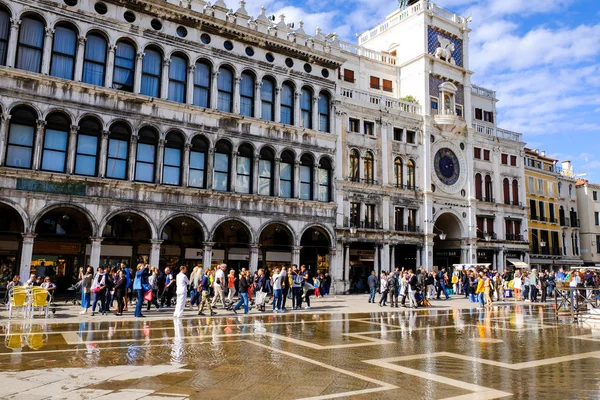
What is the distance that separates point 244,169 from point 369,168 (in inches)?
428

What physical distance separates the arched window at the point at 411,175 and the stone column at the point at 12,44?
89.5 ft

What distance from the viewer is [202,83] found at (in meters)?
28.3

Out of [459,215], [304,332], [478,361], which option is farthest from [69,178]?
[459,215]

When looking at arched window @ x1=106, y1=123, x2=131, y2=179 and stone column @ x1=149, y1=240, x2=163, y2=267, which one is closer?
arched window @ x1=106, y1=123, x2=131, y2=179

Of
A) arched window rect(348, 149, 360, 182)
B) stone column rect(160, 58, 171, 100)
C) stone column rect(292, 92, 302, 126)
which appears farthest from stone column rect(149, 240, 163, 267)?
arched window rect(348, 149, 360, 182)

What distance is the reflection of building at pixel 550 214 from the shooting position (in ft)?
161

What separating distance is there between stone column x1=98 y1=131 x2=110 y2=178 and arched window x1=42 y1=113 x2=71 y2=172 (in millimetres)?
1605

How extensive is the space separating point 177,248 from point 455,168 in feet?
81.8

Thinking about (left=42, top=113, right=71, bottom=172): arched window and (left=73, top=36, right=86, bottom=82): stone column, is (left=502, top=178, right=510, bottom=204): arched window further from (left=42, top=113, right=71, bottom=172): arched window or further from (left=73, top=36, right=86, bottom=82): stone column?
(left=42, top=113, right=71, bottom=172): arched window

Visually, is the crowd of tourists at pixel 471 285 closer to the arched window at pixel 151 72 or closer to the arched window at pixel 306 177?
the arched window at pixel 306 177

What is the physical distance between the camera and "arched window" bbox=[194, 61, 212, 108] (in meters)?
28.1

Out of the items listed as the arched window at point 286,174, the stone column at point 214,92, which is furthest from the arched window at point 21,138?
the arched window at point 286,174

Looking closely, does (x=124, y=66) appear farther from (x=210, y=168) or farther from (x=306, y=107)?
(x=306, y=107)

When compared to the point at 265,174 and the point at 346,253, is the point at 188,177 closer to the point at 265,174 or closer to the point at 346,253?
the point at 265,174
